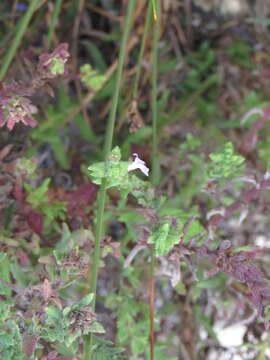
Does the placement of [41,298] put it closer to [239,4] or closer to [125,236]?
[125,236]

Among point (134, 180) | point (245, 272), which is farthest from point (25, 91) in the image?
point (245, 272)

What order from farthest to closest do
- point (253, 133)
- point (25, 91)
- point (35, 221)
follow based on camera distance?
point (253, 133), point (35, 221), point (25, 91)

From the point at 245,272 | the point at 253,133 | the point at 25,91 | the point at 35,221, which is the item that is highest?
the point at 253,133

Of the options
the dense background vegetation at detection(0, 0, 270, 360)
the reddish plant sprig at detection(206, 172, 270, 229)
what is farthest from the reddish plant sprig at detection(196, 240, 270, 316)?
the reddish plant sprig at detection(206, 172, 270, 229)

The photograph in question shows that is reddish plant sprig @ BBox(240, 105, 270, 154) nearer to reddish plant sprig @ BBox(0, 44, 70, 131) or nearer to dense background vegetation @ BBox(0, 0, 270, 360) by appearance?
dense background vegetation @ BBox(0, 0, 270, 360)

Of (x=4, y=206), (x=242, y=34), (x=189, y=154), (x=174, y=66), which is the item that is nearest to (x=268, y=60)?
(x=242, y=34)

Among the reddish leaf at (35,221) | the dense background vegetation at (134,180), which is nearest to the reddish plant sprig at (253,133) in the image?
the dense background vegetation at (134,180)

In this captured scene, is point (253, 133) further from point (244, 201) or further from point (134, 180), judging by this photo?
point (134, 180)

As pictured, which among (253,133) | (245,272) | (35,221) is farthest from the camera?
(253,133)

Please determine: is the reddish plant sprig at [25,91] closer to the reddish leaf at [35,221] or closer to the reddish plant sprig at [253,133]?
the reddish leaf at [35,221]
